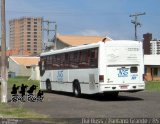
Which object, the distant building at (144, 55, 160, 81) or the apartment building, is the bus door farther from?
the apartment building

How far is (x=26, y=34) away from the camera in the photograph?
142875 mm

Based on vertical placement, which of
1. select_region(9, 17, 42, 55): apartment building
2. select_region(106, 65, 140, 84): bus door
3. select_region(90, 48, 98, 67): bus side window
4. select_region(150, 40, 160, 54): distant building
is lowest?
select_region(106, 65, 140, 84): bus door

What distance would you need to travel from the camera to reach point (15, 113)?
17.3 metres

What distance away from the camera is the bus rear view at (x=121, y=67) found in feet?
79.5

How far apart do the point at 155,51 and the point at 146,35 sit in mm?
35727

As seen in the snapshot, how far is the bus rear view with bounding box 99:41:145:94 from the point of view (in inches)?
954

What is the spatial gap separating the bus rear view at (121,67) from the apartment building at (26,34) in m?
111

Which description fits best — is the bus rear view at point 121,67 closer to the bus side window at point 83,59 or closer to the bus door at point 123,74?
the bus door at point 123,74

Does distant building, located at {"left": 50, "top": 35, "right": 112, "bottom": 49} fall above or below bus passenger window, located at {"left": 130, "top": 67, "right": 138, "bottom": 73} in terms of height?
above

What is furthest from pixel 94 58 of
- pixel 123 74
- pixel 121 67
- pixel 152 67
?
pixel 152 67

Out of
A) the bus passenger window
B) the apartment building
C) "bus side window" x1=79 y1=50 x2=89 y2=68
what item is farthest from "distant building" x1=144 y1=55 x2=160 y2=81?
the apartment building

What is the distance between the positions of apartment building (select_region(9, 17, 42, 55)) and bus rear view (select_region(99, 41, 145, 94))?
111 meters

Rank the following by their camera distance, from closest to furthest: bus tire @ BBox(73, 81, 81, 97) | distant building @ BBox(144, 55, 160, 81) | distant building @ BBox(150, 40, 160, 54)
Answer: bus tire @ BBox(73, 81, 81, 97) < distant building @ BBox(144, 55, 160, 81) < distant building @ BBox(150, 40, 160, 54)

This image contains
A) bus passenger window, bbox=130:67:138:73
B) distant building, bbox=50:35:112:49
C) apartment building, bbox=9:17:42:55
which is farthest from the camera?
apartment building, bbox=9:17:42:55
